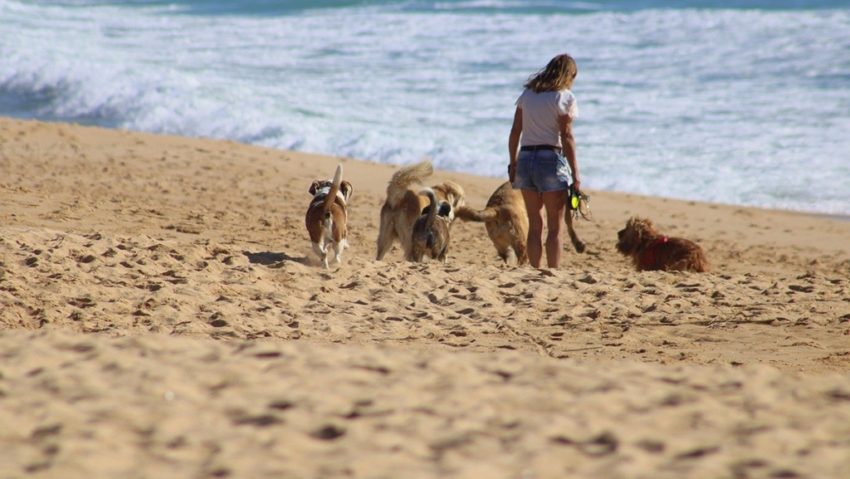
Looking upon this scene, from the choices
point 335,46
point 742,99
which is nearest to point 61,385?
point 742,99

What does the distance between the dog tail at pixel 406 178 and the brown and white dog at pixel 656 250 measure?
6.90 ft

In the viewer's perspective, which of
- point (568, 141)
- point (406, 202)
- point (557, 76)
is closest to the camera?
point (557, 76)

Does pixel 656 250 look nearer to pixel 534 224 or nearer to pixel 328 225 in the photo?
pixel 534 224

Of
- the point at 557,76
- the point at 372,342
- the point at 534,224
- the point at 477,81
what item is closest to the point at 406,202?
the point at 534,224

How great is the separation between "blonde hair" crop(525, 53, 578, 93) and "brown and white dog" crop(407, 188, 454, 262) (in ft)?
4.44

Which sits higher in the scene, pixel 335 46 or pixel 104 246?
pixel 335 46

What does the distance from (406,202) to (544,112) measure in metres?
1.66

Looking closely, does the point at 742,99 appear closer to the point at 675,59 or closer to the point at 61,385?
the point at 675,59

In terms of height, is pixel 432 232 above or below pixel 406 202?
below

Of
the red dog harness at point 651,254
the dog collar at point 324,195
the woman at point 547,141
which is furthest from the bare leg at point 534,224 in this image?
the dog collar at point 324,195

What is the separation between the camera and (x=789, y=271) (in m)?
11.6

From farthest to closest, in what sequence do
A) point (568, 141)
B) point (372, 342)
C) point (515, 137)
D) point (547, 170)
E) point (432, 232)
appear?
point (432, 232) → point (515, 137) → point (547, 170) → point (568, 141) → point (372, 342)

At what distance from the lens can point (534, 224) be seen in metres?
9.80

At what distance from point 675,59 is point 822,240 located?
1331 centimetres
